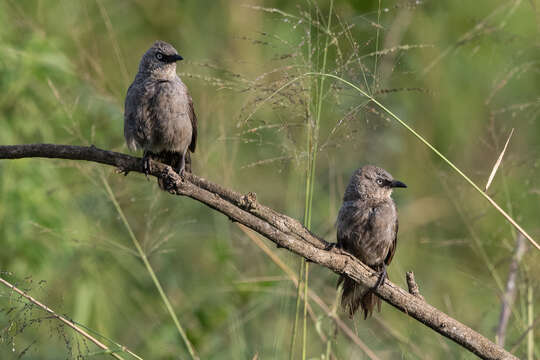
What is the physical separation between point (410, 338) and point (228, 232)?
93.0 inches

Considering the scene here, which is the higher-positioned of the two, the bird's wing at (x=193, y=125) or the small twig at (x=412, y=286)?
the bird's wing at (x=193, y=125)

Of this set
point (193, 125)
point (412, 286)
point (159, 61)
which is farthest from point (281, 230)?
point (159, 61)

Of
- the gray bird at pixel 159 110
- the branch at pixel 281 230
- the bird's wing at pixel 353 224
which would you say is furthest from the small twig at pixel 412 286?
the gray bird at pixel 159 110

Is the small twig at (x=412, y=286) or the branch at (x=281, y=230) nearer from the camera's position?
the branch at (x=281, y=230)

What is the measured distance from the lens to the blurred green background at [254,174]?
4574mm

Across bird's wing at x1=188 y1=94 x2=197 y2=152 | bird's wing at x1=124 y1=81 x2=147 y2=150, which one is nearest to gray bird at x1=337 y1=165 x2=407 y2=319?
bird's wing at x1=188 y1=94 x2=197 y2=152

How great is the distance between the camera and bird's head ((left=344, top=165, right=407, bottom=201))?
17.8ft

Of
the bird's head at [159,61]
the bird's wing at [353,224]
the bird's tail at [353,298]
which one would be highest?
the bird's head at [159,61]

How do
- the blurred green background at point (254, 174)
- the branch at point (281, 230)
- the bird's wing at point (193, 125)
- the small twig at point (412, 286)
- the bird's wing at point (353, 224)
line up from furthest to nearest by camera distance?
the bird's wing at point (193, 125) → the bird's wing at point (353, 224) → the blurred green background at point (254, 174) → the small twig at point (412, 286) → the branch at point (281, 230)

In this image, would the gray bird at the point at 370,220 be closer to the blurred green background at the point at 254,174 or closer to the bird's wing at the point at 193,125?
the blurred green background at the point at 254,174

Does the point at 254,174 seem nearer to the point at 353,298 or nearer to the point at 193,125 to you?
the point at 193,125

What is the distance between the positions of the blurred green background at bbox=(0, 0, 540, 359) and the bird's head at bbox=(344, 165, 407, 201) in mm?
332

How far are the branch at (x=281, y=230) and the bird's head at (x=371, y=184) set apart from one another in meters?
1.69

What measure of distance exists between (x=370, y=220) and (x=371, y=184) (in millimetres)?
317
